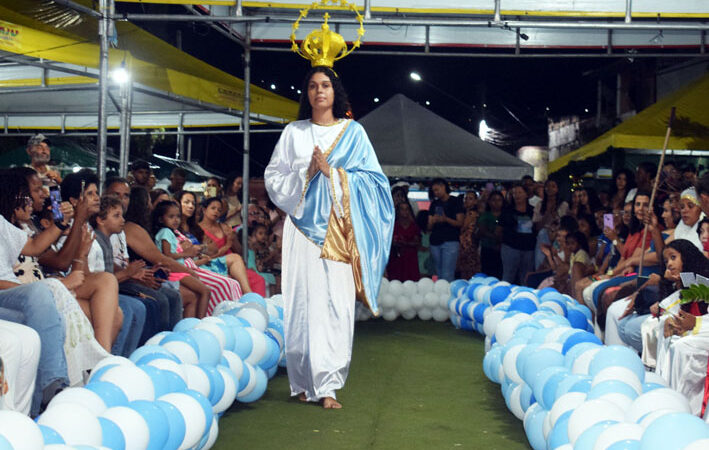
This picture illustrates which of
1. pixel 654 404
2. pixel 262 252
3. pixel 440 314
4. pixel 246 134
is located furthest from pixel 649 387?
pixel 246 134

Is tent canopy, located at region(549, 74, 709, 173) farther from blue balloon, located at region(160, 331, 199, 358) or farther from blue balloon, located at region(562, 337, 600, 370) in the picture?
blue balloon, located at region(160, 331, 199, 358)

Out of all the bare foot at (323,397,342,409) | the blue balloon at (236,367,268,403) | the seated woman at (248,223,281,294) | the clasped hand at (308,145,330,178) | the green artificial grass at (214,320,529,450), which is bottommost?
the green artificial grass at (214,320,529,450)

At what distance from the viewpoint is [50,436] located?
269 cm

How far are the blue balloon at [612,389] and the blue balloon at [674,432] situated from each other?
0.79 meters

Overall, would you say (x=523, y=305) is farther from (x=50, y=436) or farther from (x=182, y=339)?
(x=50, y=436)

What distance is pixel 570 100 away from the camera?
2641cm

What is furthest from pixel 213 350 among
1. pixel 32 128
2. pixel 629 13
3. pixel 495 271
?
pixel 32 128

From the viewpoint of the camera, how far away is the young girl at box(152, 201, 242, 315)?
7.09 m

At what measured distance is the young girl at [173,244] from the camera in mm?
6879

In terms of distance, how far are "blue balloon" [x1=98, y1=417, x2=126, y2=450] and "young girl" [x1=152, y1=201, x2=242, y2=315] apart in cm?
398

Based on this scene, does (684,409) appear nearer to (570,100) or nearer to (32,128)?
(32,128)

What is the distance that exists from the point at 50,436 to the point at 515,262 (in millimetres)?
8416

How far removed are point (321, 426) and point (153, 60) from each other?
435 centimetres

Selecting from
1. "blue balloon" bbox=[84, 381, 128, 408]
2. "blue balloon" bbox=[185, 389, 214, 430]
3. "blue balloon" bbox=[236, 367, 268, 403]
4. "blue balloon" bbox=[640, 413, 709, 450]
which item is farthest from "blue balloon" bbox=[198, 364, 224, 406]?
"blue balloon" bbox=[640, 413, 709, 450]
